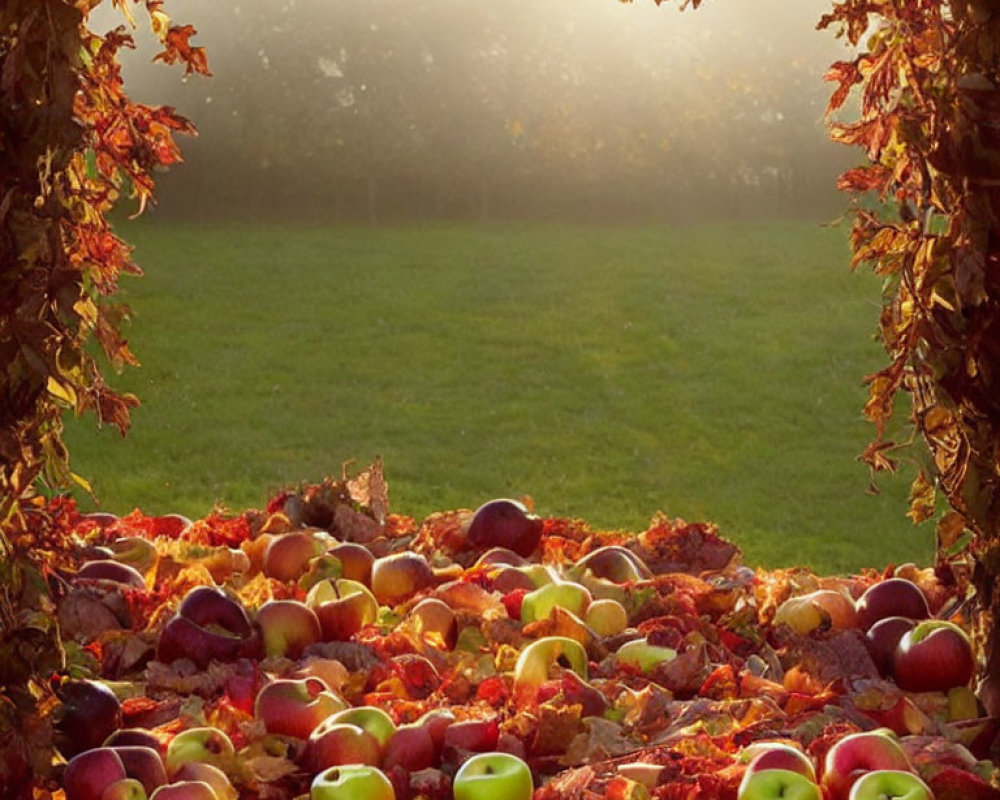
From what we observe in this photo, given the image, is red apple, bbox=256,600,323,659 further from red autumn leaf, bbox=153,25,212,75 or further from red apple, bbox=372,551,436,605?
red autumn leaf, bbox=153,25,212,75

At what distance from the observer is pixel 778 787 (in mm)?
2686

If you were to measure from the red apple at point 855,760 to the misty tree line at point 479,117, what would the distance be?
20.2m

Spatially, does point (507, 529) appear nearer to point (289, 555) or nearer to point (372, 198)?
point (289, 555)

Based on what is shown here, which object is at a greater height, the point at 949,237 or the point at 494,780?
the point at 949,237

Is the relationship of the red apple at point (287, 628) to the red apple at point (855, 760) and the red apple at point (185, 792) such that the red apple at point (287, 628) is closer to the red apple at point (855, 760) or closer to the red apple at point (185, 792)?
the red apple at point (185, 792)

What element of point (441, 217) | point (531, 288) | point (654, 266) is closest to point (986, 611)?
point (531, 288)

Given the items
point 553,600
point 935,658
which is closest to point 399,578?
point 553,600

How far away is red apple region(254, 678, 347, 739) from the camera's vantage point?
10.5 ft

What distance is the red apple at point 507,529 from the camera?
4.71 metres

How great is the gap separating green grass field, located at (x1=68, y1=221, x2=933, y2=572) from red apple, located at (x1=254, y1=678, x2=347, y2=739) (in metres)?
3.10

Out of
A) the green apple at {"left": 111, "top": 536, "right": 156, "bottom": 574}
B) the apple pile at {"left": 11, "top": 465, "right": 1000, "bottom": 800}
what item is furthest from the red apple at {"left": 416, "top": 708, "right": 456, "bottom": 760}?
the green apple at {"left": 111, "top": 536, "right": 156, "bottom": 574}

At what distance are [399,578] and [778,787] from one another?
1.72 metres

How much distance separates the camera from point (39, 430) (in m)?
2.94

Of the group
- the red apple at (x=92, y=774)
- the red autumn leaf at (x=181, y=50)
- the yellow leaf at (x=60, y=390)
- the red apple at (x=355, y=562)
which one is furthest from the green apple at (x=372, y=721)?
the red autumn leaf at (x=181, y=50)
